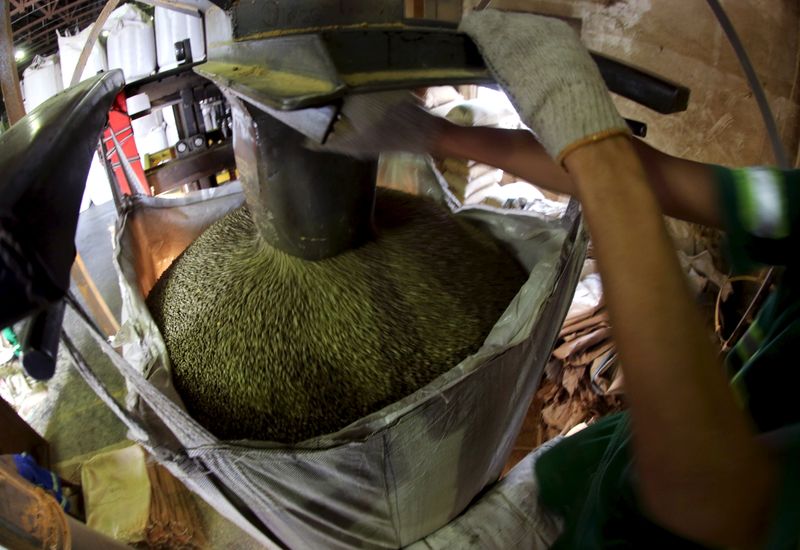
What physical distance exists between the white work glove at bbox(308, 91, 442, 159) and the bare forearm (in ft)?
0.85

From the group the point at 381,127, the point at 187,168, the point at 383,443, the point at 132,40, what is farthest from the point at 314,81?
the point at 132,40

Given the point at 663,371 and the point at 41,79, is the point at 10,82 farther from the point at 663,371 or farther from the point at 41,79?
the point at 41,79

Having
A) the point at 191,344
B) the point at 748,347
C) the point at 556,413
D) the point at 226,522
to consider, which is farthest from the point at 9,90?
the point at 556,413

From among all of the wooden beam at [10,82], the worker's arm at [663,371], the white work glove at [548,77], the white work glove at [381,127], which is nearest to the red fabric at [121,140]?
the wooden beam at [10,82]

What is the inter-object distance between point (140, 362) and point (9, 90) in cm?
64

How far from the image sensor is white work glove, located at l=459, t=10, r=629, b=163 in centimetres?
37

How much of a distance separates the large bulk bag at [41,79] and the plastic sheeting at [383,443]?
2.67m

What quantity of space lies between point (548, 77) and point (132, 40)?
9.92 ft

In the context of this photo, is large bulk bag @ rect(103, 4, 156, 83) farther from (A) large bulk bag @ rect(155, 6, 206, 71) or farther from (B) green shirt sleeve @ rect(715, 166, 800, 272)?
(B) green shirt sleeve @ rect(715, 166, 800, 272)

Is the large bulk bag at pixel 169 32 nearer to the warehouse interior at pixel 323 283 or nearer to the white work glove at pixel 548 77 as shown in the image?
the warehouse interior at pixel 323 283

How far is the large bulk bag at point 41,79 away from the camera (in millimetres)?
2885

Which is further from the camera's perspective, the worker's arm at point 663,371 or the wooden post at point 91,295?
the wooden post at point 91,295

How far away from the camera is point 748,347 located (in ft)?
1.89

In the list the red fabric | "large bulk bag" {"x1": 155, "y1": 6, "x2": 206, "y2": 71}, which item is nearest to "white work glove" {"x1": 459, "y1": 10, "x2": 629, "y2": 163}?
the red fabric
